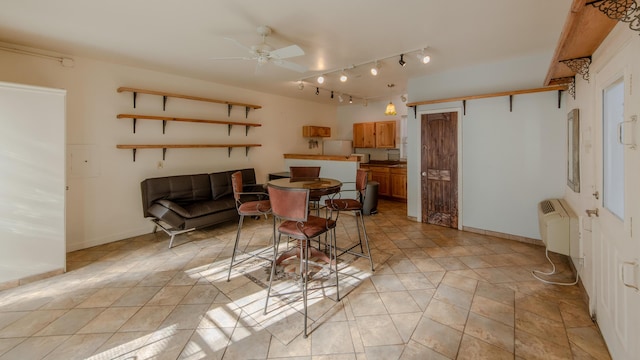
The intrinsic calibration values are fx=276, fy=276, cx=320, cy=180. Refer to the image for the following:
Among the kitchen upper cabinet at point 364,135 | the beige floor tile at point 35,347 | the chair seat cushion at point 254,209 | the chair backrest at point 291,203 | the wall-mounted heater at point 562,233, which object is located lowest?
the beige floor tile at point 35,347

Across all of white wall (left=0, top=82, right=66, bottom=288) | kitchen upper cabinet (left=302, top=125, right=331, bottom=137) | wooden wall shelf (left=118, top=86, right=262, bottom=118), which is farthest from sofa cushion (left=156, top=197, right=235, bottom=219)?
kitchen upper cabinet (left=302, top=125, right=331, bottom=137)

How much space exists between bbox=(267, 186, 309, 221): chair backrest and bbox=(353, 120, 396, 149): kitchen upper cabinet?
5.47 meters

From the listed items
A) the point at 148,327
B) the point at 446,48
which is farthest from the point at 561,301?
the point at 148,327

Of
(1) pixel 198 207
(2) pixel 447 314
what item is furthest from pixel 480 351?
(1) pixel 198 207

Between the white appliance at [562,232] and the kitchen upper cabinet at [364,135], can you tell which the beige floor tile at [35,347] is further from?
the kitchen upper cabinet at [364,135]

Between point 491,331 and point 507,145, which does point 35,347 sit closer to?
point 491,331

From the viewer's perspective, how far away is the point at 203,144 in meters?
5.11

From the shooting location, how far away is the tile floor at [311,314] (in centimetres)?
188

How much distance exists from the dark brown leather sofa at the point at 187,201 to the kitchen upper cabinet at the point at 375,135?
13.3 ft

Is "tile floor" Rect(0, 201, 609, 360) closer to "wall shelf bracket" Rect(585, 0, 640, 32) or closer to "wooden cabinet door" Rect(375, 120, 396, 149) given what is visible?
"wall shelf bracket" Rect(585, 0, 640, 32)

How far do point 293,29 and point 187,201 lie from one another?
10.3ft

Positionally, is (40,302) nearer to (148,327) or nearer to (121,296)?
(121,296)

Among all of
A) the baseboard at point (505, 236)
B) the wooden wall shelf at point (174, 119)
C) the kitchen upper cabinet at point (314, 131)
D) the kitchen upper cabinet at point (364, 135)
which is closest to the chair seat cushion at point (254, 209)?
the wooden wall shelf at point (174, 119)

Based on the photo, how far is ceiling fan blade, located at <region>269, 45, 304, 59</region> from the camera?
2.80m
